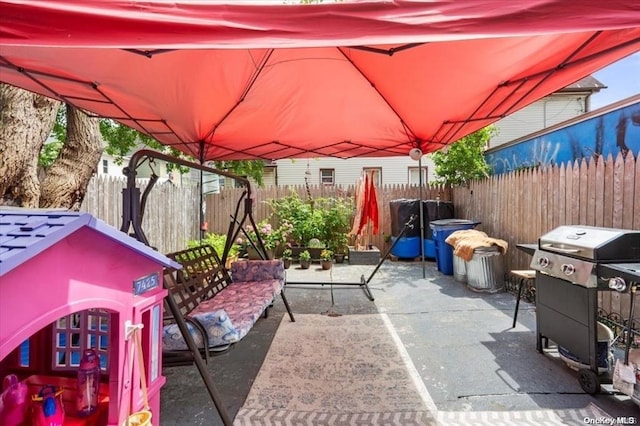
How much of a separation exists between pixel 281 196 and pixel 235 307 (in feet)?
19.2

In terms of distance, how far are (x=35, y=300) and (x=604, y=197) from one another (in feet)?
14.5

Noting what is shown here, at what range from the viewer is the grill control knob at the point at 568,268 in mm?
2371

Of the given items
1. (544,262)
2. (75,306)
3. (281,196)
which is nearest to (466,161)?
(281,196)

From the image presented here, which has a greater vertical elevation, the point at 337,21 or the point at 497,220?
the point at 337,21

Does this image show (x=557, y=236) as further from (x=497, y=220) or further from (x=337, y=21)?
(x=497, y=220)

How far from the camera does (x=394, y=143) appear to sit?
16.2 ft

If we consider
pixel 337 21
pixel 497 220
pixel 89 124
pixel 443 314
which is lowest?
pixel 443 314

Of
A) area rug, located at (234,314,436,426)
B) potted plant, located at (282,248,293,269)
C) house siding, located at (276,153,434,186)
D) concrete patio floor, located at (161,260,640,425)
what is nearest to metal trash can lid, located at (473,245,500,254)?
concrete patio floor, located at (161,260,640,425)

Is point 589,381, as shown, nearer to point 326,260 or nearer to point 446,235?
point 446,235

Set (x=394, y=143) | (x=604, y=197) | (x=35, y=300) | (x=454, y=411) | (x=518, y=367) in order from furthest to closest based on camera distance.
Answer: (x=394, y=143) < (x=604, y=197) < (x=518, y=367) < (x=454, y=411) < (x=35, y=300)

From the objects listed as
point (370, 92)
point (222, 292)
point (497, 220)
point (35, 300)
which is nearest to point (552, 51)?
point (370, 92)

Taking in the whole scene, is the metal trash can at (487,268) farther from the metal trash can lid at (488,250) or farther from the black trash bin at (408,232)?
the black trash bin at (408,232)

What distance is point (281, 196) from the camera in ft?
27.9

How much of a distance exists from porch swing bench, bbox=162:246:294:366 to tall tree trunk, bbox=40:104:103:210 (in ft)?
4.46
